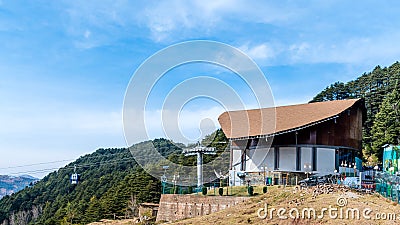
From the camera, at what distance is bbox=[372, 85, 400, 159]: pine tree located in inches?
1676

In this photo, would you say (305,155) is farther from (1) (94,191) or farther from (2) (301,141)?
(1) (94,191)

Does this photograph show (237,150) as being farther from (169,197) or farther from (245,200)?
(245,200)

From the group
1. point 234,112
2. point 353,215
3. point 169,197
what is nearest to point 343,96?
point 234,112

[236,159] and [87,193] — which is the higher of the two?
[236,159]

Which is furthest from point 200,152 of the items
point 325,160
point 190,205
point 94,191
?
point 94,191

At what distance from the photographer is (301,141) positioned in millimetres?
31156

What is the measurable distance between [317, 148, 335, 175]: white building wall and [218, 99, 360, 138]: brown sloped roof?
2.45 meters

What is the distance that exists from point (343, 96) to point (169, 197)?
46998 mm

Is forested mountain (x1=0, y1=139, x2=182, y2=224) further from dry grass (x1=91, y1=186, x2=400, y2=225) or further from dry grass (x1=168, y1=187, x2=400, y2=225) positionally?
dry grass (x1=168, y1=187, x2=400, y2=225)

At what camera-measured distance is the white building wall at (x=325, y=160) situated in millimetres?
30906

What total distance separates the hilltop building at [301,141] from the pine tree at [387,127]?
9846 mm

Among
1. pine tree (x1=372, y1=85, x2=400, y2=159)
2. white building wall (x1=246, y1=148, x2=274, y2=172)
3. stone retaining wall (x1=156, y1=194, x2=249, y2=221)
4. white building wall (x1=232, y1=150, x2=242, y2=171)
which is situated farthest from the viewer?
pine tree (x1=372, y1=85, x2=400, y2=159)

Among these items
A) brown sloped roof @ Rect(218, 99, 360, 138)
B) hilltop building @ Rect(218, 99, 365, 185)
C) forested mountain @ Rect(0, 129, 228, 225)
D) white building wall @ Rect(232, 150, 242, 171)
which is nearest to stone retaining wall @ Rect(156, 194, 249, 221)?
hilltop building @ Rect(218, 99, 365, 185)

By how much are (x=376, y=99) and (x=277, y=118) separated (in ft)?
108
